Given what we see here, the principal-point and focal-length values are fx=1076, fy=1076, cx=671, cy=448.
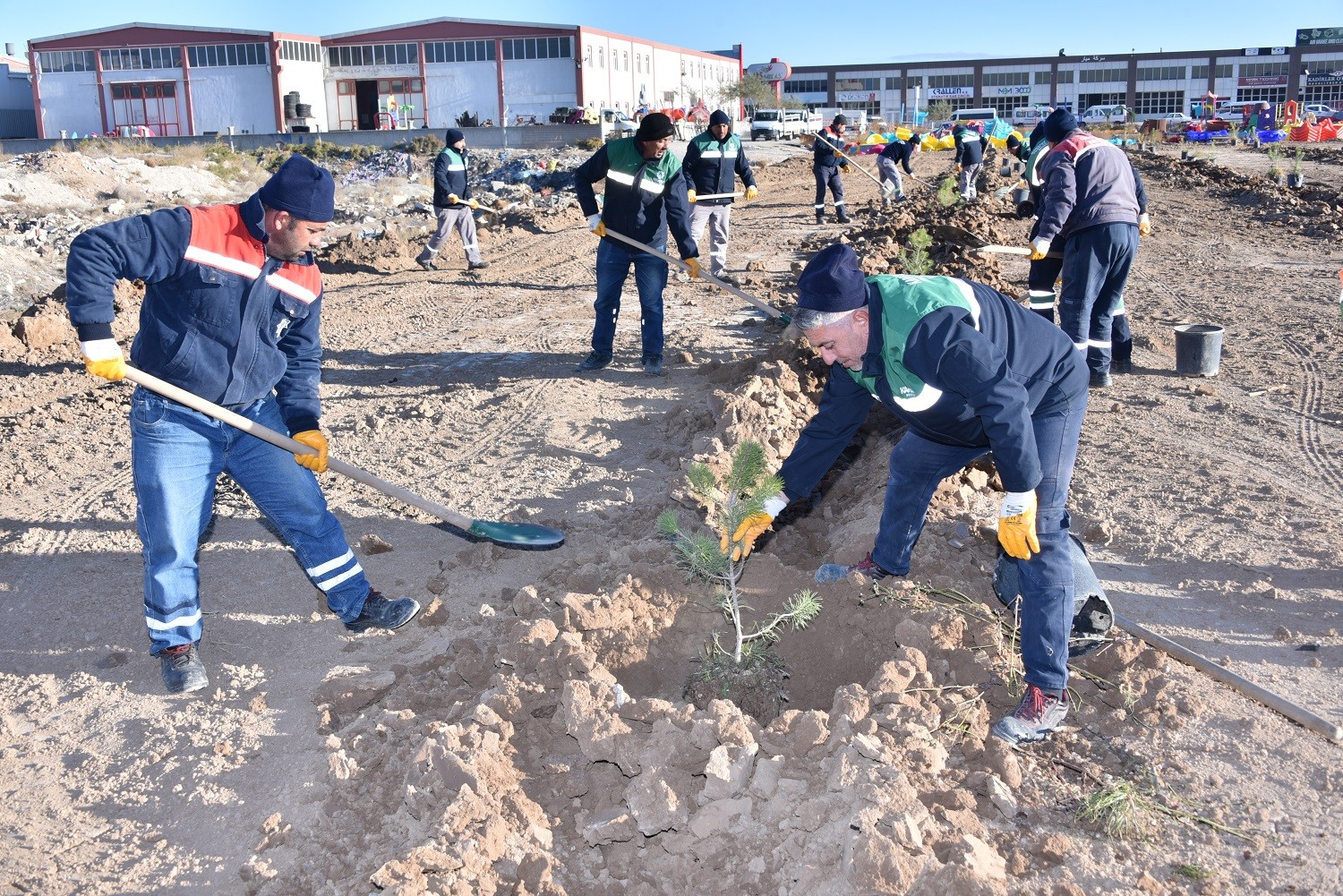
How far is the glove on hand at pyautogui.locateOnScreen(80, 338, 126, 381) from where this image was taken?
145 inches

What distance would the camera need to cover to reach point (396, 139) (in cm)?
3547

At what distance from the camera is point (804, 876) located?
2.65 metres

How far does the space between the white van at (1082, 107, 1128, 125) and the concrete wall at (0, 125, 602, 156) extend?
1017 inches

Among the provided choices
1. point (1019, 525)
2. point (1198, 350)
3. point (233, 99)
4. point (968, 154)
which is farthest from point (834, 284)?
point (233, 99)

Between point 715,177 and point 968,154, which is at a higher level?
point 968,154

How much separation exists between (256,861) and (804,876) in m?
1.50

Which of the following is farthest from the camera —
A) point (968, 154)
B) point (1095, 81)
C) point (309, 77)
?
point (1095, 81)

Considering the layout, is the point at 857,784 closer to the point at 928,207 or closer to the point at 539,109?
the point at 928,207

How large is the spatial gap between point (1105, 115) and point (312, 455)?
182 ft

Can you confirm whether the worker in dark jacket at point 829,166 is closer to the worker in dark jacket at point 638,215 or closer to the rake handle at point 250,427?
the worker in dark jacket at point 638,215

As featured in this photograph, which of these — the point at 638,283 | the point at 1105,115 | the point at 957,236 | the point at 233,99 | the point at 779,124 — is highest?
the point at 233,99

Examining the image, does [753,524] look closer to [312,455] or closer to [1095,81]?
[312,455]

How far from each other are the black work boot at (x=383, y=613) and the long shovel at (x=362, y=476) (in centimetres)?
40

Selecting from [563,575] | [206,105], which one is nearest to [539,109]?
[206,105]
